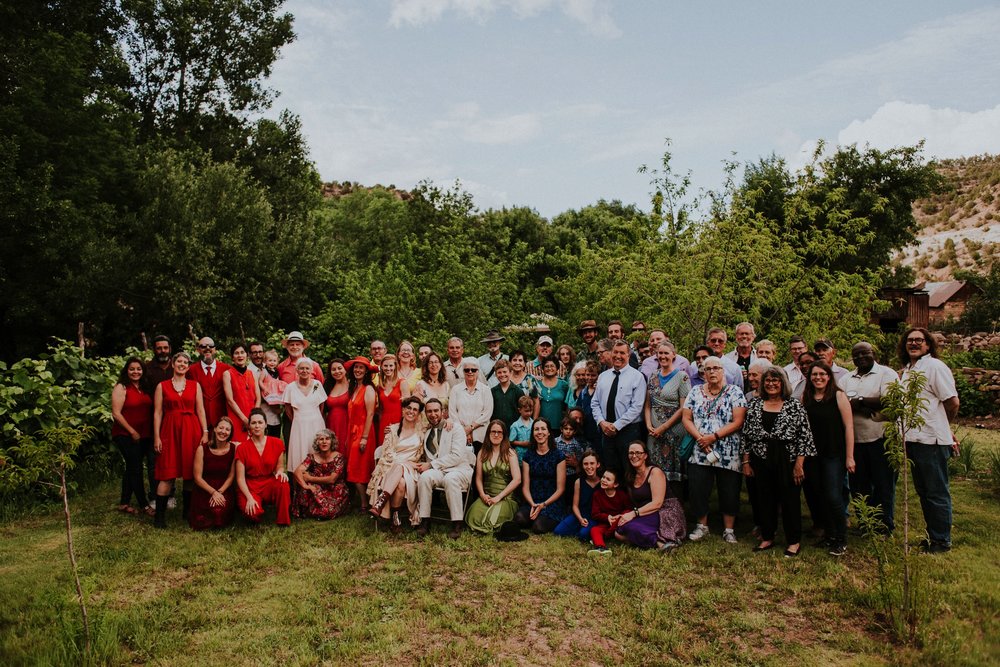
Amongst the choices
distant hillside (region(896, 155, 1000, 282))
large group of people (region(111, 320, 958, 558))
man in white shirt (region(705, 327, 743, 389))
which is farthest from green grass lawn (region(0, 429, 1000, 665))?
distant hillside (region(896, 155, 1000, 282))

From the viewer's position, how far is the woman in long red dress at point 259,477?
718cm

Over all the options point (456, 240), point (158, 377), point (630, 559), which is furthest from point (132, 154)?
point (630, 559)

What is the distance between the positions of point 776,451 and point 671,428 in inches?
44.7

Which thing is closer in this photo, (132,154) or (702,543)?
(702,543)

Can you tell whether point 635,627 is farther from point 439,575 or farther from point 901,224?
point 901,224

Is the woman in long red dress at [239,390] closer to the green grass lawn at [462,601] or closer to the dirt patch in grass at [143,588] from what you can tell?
the green grass lawn at [462,601]

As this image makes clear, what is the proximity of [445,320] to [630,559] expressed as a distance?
7.02 meters

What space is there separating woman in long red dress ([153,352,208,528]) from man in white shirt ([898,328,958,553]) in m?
7.21

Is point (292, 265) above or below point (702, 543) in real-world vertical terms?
above

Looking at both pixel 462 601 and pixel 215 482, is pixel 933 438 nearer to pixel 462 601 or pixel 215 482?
pixel 462 601

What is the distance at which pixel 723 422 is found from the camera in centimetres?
646

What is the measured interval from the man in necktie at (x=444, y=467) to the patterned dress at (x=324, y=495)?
3.52ft

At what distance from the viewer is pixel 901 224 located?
24.7m

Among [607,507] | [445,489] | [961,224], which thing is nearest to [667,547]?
[607,507]
